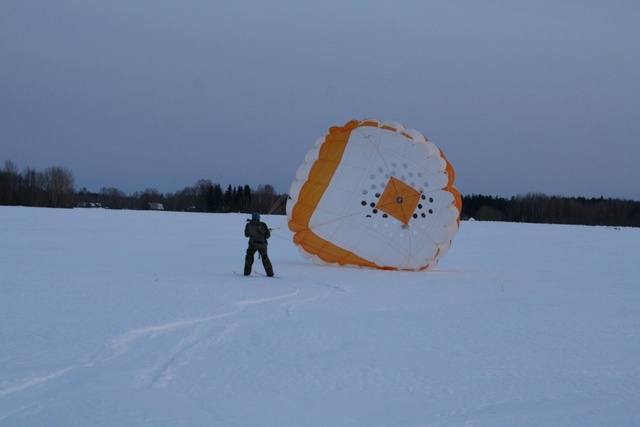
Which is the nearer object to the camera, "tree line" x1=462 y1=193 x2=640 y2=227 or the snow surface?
the snow surface

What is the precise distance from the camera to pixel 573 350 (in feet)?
17.3

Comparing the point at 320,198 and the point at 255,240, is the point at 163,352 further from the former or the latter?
the point at 320,198

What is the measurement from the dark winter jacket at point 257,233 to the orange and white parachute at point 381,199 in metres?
1.59

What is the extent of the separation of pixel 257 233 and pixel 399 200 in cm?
270

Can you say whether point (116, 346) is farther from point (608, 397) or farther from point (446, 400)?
point (608, 397)

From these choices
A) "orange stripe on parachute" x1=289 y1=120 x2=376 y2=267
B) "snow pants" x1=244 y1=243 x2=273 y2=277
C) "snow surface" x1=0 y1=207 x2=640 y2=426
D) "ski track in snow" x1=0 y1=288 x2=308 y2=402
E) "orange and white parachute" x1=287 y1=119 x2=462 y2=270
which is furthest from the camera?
"orange stripe on parachute" x1=289 y1=120 x2=376 y2=267

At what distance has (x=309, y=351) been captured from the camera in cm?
504

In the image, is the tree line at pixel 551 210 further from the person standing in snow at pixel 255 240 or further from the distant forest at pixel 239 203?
the person standing in snow at pixel 255 240

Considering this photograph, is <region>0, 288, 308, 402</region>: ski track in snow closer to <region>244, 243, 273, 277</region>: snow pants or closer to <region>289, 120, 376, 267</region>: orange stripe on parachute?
<region>244, 243, 273, 277</region>: snow pants

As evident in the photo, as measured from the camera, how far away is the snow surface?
3695 mm

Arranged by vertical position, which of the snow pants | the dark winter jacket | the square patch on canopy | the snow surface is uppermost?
the square patch on canopy

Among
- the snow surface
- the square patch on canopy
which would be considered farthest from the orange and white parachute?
the snow surface

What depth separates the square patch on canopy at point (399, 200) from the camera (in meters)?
11.5

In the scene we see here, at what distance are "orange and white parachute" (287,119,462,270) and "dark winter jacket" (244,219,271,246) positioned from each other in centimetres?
159
